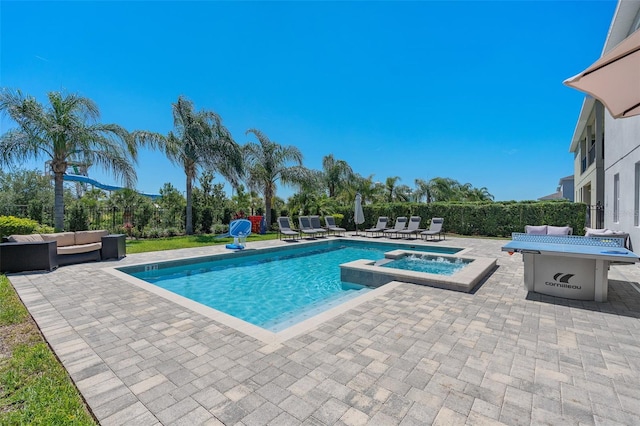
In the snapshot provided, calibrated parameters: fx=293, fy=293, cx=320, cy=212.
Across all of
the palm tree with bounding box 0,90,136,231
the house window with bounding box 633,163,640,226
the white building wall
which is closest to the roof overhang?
the white building wall

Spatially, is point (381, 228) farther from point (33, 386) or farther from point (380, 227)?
point (33, 386)

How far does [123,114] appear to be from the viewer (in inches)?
645

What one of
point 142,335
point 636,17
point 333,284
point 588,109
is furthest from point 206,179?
point 588,109

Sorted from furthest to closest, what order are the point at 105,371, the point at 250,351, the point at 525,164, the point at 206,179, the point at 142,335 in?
the point at 525,164
the point at 206,179
the point at 142,335
the point at 250,351
the point at 105,371

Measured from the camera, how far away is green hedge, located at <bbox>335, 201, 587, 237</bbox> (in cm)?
1461

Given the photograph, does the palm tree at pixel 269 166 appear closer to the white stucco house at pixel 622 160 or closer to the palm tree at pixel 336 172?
the palm tree at pixel 336 172

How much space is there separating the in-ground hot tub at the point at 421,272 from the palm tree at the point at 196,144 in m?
11.5

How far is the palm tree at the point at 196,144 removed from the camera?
629 inches

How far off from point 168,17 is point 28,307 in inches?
430

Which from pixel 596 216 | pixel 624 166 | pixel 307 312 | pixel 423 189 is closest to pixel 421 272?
pixel 307 312

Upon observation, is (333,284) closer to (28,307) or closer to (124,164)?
(28,307)

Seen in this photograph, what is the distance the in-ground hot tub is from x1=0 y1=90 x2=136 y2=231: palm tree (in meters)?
12.1

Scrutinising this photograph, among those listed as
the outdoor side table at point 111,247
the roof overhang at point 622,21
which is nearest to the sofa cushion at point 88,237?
the outdoor side table at point 111,247

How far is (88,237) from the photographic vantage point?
8.97 m
